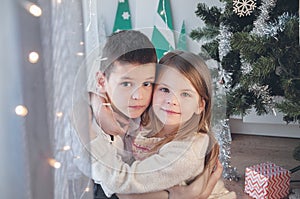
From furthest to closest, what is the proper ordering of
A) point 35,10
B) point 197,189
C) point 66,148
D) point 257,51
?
point 257,51 < point 197,189 < point 66,148 < point 35,10

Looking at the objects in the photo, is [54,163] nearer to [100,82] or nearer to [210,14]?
[100,82]

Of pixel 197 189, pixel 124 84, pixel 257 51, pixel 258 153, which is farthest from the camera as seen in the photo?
pixel 258 153

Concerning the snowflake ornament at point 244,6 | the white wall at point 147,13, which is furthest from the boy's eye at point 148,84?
the snowflake ornament at point 244,6

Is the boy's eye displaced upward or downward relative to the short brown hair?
downward

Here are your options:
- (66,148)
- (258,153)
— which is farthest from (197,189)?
(258,153)

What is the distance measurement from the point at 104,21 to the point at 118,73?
415 millimetres

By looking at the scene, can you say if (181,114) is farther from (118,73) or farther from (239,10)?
(239,10)

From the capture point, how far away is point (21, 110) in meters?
0.50

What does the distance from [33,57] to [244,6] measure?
2.98 feet

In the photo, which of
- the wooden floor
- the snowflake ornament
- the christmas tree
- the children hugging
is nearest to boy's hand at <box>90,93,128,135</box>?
the children hugging

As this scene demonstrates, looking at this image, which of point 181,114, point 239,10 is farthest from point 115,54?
point 239,10

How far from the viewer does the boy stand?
0.74m

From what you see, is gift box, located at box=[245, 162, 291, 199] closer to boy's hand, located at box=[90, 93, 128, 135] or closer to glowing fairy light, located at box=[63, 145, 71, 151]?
boy's hand, located at box=[90, 93, 128, 135]

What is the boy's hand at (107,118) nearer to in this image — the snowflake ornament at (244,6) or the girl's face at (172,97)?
the girl's face at (172,97)
